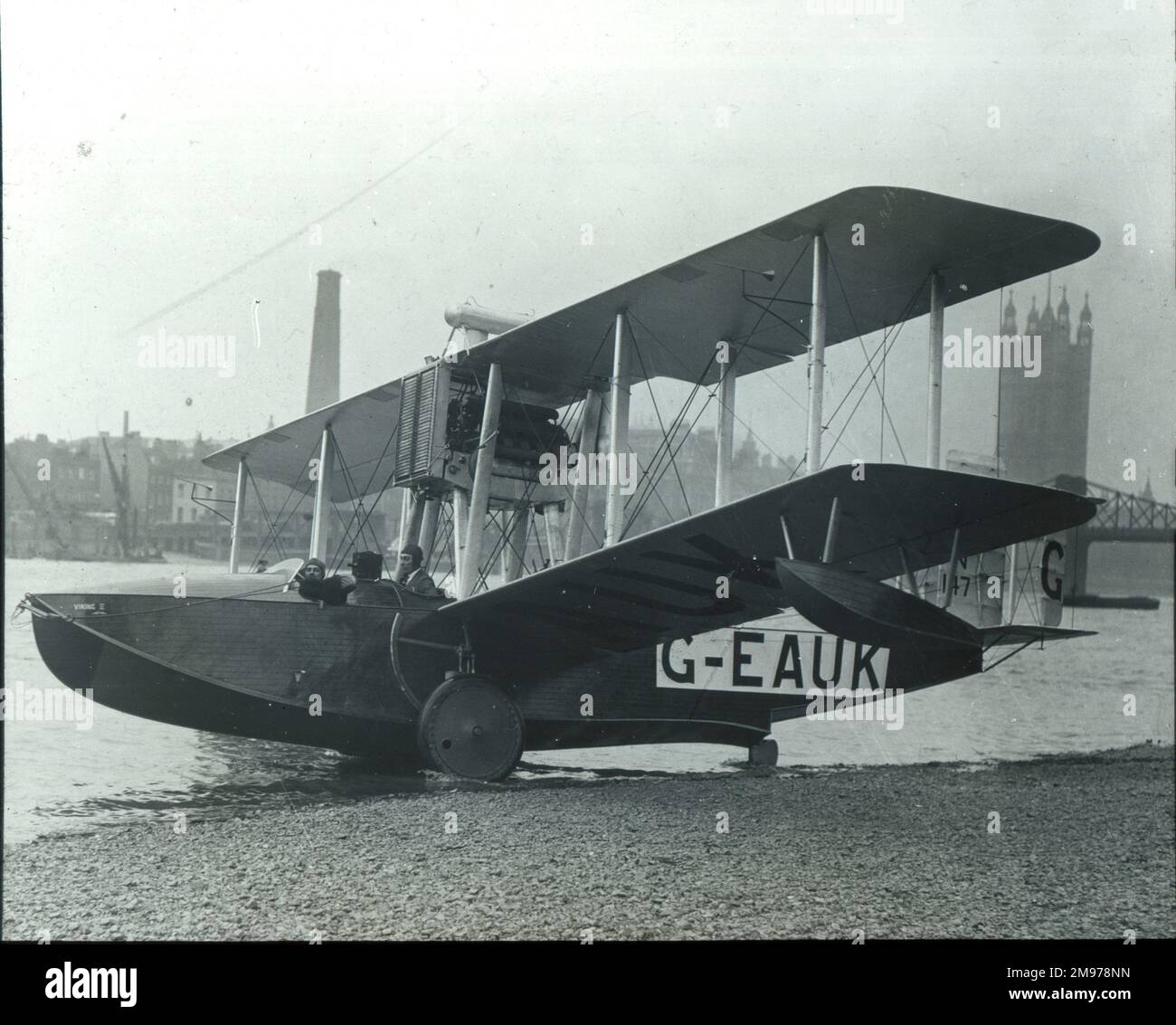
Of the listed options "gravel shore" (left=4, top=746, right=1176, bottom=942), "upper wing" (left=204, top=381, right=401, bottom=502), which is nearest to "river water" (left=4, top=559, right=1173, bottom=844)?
"gravel shore" (left=4, top=746, right=1176, bottom=942)

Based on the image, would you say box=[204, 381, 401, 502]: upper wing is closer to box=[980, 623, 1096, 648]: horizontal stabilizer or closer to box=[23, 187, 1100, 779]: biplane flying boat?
box=[23, 187, 1100, 779]: biplane flying boat

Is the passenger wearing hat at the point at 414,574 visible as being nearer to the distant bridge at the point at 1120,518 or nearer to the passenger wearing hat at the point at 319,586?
the passenger wearing hat at the point at 319,586

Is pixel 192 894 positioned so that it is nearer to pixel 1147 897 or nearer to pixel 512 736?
pixel 512 736

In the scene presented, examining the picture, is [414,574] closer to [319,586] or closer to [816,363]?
[319,586]

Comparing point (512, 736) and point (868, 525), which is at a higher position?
point (868, 525)

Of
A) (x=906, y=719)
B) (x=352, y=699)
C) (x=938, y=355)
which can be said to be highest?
(x=938, y=355)

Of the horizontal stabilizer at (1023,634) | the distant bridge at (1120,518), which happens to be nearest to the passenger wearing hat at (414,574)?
the horizontal stabilizer at (1023,634)

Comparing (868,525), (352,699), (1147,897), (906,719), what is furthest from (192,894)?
(906,719)
